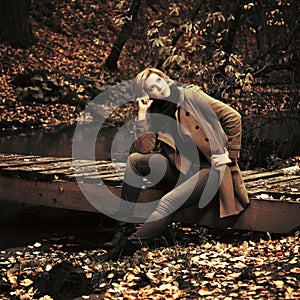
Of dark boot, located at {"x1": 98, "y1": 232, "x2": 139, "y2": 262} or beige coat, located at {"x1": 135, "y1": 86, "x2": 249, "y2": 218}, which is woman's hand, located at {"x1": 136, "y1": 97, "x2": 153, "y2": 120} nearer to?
beige coat, located at {"x1": 135, "y1": 86, "x2": 249, "y2": 218}

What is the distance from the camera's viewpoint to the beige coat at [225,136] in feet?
22.1

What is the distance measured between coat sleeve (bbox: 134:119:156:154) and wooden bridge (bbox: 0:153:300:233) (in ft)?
1.85

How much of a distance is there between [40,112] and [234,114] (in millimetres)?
12745

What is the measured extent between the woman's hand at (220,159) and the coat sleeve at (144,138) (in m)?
0.54

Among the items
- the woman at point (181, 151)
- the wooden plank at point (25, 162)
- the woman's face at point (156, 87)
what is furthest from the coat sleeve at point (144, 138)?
the wooden plank at point (25, 162)

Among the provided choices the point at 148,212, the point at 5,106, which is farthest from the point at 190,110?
the point at 5,106

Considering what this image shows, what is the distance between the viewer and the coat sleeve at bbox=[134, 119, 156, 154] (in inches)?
270

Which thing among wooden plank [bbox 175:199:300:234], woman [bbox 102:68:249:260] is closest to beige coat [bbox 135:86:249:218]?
woman [bbox 102:68:249:260]

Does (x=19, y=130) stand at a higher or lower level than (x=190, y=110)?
lower

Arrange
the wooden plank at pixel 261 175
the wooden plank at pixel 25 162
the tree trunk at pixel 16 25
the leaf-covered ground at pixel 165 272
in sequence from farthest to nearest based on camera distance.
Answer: the tree trunk at pixel 16 25 → the wooden plank at pixel 25 162 → the wooden plank at pixel 261 175 → the leaf-covered ground at pixel 165 272

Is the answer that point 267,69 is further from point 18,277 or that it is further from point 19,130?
point 19,130

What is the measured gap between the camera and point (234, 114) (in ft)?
22.0

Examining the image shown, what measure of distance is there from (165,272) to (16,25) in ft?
59.5

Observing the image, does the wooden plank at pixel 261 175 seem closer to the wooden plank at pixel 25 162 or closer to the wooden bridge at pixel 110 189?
the wooden bridge at pixel 110 189
